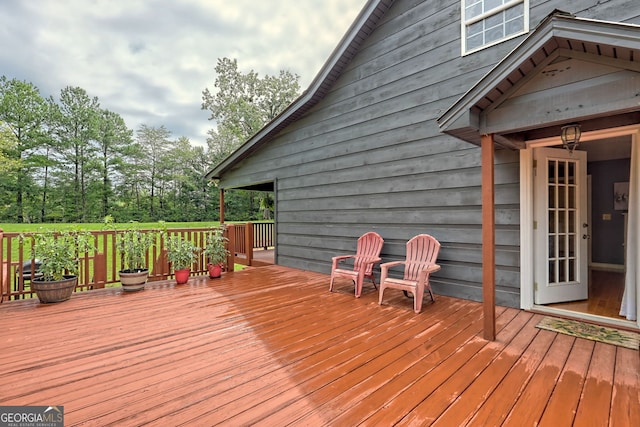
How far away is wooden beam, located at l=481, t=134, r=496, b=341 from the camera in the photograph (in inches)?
104

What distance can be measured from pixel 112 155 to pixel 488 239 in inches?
925

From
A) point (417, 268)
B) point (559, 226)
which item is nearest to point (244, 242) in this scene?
point (417, 268)

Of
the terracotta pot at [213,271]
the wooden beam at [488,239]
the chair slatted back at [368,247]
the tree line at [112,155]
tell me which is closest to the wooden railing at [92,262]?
the terracotta pot at [213,271]

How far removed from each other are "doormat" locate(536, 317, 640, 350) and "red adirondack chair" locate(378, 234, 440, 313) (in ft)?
3.86

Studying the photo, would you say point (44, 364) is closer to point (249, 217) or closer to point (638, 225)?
point (638, 225)

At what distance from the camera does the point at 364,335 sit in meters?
2.75

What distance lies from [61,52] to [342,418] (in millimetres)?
18129

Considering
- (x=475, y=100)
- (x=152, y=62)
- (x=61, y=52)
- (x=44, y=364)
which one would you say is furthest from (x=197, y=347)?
(x=61, y=52)

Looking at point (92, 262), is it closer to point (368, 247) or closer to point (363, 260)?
point (363, 260)

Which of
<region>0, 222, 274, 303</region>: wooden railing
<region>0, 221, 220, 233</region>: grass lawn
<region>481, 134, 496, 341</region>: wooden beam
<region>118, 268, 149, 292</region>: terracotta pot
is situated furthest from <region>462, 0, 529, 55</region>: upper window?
<region>118, 268, 149, 292</region>: terracotta pot

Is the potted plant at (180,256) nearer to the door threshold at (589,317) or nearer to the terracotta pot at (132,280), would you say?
the terracotta pot at (132,280)

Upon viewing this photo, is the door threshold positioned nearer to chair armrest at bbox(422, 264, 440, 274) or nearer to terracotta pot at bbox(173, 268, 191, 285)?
chair armrest at bbox(422, 264, 440, 274)

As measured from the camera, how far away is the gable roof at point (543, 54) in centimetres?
194

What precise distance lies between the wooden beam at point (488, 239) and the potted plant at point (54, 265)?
5186 mm
